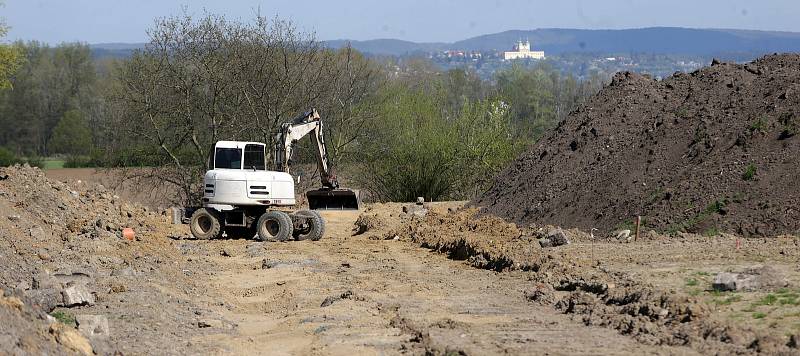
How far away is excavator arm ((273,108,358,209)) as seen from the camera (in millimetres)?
27578

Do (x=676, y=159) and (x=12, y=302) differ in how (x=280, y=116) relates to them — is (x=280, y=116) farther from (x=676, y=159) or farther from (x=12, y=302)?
(x=12, y=302)

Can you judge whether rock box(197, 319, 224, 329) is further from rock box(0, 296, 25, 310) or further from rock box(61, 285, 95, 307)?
rock box(0, 296, 25, 310)

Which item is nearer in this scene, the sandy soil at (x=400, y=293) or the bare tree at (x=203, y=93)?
the sandy soil at (x=400, y=293)

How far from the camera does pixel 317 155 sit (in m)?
29.6

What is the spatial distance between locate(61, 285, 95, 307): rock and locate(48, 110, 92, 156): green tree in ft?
222

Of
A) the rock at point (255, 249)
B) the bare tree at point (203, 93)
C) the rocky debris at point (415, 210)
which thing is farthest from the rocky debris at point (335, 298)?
the bare tree at point (203, 93)

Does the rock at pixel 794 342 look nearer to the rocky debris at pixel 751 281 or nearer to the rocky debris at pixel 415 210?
the rocky debris at pixel 751 281

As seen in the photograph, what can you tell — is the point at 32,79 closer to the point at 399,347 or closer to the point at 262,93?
the point at 262,93

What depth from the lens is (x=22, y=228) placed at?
21.5m

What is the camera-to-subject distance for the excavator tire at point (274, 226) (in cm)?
2517

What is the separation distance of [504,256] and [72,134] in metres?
66.9

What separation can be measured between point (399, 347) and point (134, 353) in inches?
109

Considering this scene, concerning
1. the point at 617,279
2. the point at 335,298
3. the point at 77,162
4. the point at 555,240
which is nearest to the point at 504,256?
the point at 555,240

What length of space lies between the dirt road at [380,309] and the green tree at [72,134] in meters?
59.9
